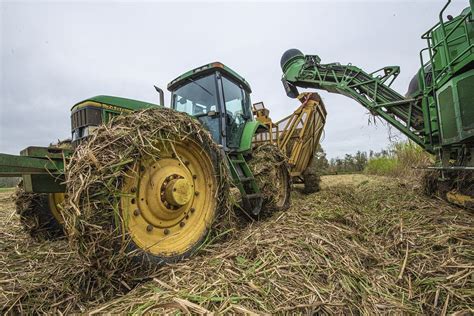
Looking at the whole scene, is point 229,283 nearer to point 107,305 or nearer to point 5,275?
point 107,305

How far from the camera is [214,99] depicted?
405 cm

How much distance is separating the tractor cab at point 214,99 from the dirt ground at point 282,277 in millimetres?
1856

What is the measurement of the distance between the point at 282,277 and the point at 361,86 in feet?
17.4

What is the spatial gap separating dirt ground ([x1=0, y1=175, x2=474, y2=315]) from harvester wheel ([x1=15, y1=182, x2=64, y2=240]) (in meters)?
0.27

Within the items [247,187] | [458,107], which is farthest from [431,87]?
[247,187]

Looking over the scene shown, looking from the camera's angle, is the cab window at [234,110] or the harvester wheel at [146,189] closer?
the harvester wheel at [146,189]

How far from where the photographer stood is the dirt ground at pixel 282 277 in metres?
1.50

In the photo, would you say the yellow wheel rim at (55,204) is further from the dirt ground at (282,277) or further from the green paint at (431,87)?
the green paint at (431,87)

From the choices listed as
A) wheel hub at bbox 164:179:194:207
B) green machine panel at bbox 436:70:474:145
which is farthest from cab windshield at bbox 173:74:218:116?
green machine panel at bbox 436:70:474:145

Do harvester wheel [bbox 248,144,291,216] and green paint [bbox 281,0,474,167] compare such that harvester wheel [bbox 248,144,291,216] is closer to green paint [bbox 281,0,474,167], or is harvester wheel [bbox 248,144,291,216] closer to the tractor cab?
the tractor cab

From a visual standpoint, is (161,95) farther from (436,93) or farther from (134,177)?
(436,93)

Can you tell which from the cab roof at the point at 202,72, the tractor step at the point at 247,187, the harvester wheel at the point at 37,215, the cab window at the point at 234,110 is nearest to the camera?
the harvester wheel at the point at 37,215

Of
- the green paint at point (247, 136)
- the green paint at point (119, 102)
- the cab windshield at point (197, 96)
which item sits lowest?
the green paint at point (247, 136)

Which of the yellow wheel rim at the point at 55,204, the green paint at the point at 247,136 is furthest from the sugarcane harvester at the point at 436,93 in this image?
the yellow wheel rim at the point at 55,204
